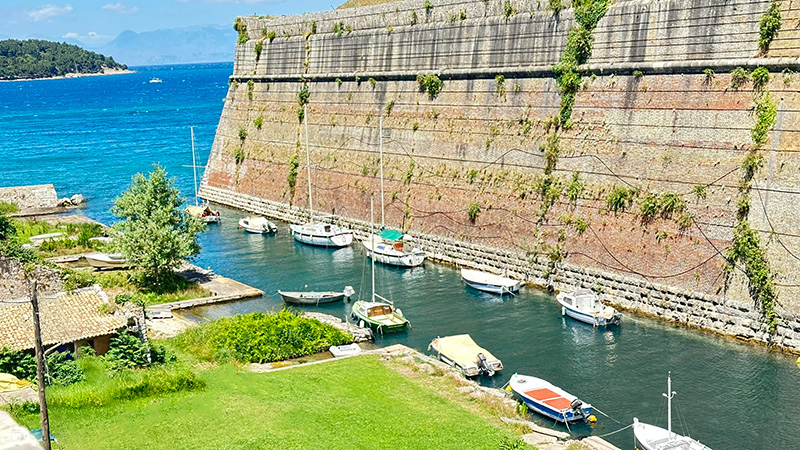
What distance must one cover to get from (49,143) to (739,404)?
8261cm

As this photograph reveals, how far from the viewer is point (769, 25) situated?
26906 millimetres

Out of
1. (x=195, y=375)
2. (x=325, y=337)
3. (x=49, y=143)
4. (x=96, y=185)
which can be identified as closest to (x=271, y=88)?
(x=96, y=185)

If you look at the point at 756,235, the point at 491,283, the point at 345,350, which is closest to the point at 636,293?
the point at 756,235

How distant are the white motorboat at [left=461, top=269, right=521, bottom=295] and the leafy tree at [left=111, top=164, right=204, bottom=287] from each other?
11.6 m

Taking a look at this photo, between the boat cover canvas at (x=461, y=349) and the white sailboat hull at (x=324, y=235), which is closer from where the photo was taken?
the boat cover canvas at (x=461, y=349)

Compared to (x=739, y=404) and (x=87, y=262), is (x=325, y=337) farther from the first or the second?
(x=87, y=262)

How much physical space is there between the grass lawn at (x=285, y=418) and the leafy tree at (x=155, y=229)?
11.5 m

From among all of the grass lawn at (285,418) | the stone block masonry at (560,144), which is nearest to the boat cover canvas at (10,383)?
the grass lawn at (285,418)

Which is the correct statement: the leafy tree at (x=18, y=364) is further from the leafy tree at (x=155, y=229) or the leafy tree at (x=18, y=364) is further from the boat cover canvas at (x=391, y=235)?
the boat cover canvas at (x=391, y=235)

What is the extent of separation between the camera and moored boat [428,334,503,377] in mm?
25250

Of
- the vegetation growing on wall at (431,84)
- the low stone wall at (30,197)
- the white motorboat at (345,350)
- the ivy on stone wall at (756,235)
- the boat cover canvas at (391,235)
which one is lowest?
the low stone wall at (30,197)

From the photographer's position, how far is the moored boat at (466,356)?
82.8 feet

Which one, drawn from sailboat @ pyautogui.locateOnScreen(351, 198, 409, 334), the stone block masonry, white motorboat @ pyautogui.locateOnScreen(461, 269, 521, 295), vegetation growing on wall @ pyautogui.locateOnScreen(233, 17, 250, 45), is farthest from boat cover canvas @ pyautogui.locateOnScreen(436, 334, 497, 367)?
vegetation growing on wall @ pyautogui.locateOnScreen(233, 17, 250, 45)

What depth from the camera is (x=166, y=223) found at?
114 ft
